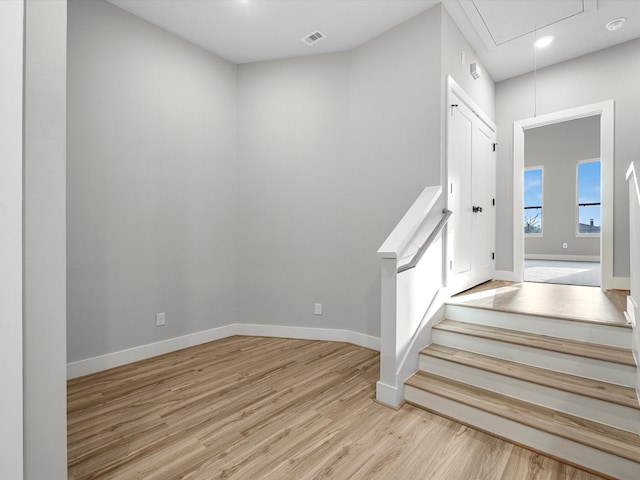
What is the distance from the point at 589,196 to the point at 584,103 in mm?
5729

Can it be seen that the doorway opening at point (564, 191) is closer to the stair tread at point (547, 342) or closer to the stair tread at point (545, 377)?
the stair tread at point (547, 342)

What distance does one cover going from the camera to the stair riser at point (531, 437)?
60.6 inches

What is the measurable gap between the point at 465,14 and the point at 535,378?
3.03m

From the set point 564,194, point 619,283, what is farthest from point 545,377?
point 564,194

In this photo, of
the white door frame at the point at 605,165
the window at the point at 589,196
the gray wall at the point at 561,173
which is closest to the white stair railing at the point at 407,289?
the white door frame at the point at 605,165

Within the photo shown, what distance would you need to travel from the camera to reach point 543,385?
192 centimetres

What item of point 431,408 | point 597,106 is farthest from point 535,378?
point 597,106

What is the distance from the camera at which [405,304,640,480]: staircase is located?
1.66 metres

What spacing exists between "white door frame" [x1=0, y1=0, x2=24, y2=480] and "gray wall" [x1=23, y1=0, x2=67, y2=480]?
0.9 inches

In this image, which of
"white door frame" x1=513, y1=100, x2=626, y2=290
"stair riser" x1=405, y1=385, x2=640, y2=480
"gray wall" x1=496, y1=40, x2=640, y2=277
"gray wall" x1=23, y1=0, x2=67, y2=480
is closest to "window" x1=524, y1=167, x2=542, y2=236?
"gray wall" x1=496, y1=40, x2=640, y2=277

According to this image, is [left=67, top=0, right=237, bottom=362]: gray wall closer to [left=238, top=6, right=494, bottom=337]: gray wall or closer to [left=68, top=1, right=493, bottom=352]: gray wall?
[left=68, top=1, right=493, bottom=352]: gray wall

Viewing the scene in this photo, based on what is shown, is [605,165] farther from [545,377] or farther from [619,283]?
[545,377]

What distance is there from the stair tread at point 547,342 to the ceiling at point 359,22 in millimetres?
2745

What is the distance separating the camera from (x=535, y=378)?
Result: 6.50 feet
